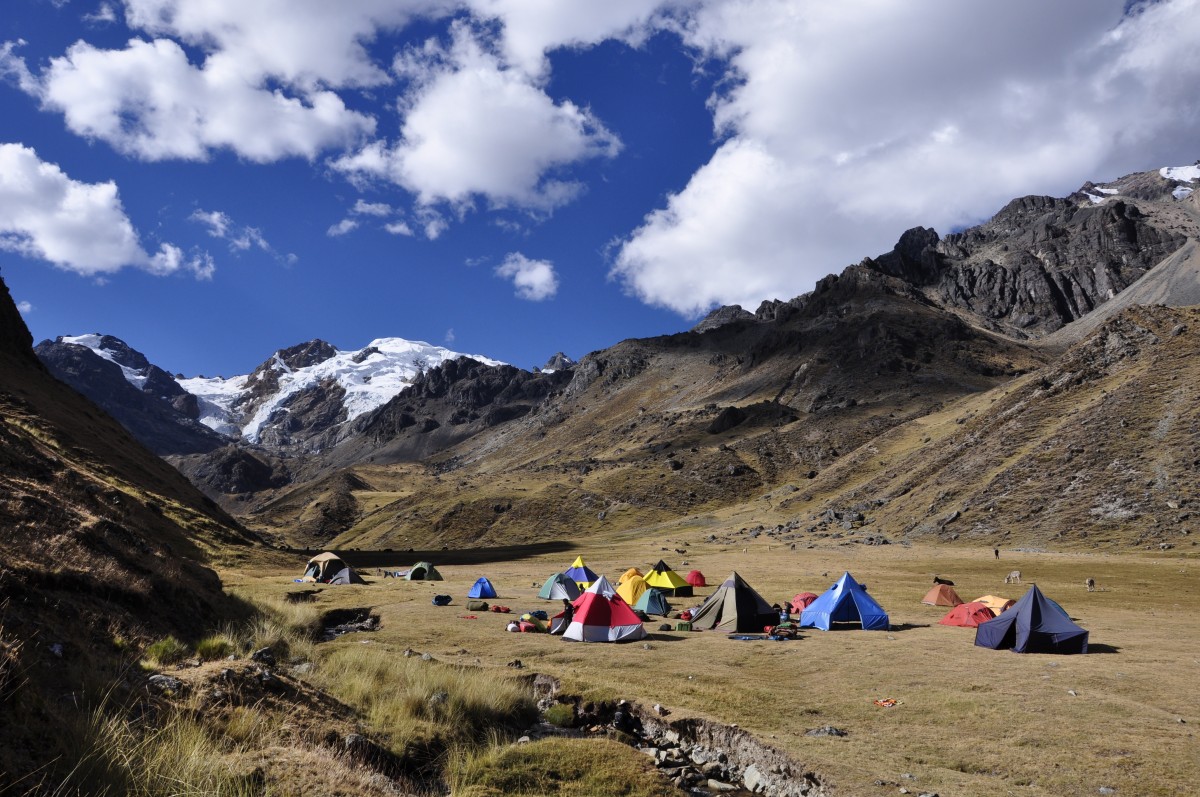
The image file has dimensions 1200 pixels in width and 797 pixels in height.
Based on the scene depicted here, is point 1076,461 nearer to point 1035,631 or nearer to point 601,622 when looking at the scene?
point 1035,631

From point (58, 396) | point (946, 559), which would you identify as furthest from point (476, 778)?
point (58, 396)

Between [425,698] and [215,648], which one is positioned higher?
[215,648]

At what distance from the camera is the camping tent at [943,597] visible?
120 ft

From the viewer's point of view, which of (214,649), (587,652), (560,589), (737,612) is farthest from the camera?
(560,589)

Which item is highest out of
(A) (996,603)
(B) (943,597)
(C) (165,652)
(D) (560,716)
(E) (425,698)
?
(C) (165,652)

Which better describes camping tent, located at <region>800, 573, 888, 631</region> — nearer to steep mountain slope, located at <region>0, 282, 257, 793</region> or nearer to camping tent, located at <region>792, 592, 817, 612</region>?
camping tent, located at <region>792, 592, 817, 612</region>

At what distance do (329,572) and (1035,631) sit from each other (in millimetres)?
42100

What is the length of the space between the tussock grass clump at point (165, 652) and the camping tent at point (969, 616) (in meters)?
30.0

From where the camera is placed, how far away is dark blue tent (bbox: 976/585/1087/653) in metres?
23.0

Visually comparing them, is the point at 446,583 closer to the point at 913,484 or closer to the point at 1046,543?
the point at 1046,543

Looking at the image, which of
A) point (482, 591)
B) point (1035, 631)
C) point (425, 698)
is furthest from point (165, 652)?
point (482, 591)

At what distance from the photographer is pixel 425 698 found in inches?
548

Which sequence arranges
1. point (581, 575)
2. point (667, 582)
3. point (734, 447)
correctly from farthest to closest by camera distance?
1. point (734, 447)
2. point (581, 575)
3. point (667, 582)

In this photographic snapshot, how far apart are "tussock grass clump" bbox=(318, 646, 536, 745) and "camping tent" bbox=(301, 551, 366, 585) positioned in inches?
1268
